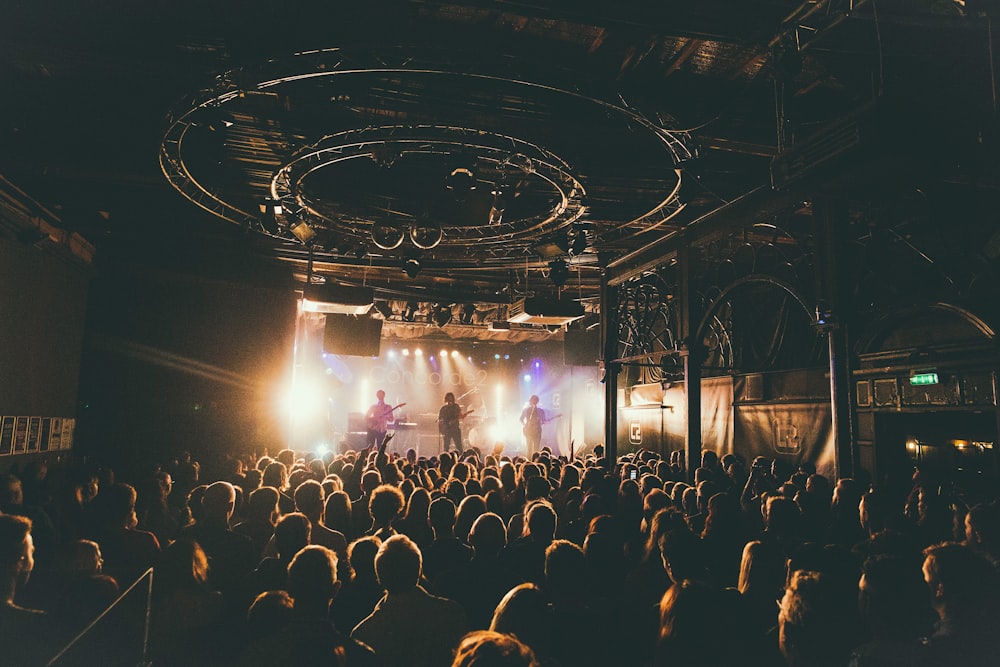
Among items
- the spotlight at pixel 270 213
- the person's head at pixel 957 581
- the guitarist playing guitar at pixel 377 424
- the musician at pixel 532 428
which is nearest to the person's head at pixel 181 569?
the person's head at pixel 957 581

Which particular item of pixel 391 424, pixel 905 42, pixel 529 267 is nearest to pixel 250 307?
pixel 529 267

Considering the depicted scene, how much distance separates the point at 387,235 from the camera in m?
8.84

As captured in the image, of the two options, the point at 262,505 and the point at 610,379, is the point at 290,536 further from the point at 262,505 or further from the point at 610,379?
the point at 610,379

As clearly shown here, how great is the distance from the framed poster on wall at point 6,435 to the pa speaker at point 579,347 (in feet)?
36.5

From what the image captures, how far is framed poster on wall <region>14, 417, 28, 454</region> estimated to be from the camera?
26.3ft

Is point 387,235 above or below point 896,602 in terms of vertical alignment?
above

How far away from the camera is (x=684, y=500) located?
17.1 feet

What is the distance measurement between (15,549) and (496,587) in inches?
87.8

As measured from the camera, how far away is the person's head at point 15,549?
9.11 ft

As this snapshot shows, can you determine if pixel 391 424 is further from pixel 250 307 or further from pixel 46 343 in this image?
pixel 46 343

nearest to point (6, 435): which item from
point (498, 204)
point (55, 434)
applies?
point (55, 434)

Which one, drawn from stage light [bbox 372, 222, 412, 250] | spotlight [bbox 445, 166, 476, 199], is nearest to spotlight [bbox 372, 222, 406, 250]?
stage light [bbox 372, 222, 412, 250]

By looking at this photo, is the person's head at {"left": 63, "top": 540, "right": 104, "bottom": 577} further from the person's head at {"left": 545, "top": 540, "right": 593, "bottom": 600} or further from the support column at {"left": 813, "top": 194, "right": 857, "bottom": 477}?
the support column at {"left": 813, "top": 194, "right": 857, "bottom": 477}

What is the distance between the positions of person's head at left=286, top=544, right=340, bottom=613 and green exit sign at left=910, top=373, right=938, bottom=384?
304 inches
